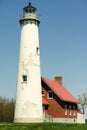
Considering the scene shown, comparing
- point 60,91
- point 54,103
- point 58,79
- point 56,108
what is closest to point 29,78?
point 54,103

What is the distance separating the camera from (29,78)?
119ft

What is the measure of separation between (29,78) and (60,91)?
10.9 metres

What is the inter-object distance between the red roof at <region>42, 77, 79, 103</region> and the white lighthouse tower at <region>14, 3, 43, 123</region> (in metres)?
7.44

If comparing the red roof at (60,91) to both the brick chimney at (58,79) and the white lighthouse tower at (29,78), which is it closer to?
the brick chimney at (58,79)

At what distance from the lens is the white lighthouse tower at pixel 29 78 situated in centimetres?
3588

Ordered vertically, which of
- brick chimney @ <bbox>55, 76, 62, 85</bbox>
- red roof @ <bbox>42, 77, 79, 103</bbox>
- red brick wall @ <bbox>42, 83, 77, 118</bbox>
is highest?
brick chimney @ <bbox>55, 76, 62, 85</bbox>

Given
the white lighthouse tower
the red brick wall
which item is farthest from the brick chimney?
the white lighthouse tower

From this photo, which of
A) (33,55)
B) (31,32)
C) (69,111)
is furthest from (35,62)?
(69,111)

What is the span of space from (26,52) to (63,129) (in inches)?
544

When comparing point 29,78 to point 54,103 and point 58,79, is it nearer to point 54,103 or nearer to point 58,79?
point 54,103

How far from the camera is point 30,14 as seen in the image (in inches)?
1515

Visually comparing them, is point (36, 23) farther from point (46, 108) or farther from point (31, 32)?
point (46, 108)

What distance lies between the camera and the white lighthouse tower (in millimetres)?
35875

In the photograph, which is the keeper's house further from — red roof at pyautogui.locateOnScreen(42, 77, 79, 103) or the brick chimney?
the brick chimney
